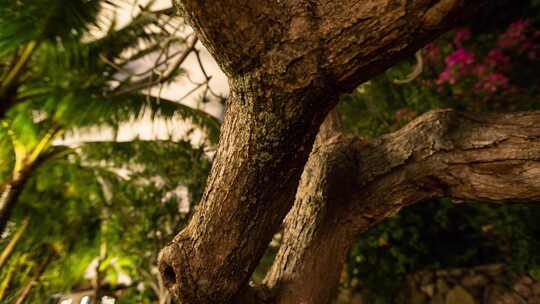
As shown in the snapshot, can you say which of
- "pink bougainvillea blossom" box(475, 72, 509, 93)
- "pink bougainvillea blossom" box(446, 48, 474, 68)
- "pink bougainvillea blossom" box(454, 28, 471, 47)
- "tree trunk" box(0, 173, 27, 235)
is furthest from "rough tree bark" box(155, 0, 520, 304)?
"tree trunk" box(0, 173, 27, 235)

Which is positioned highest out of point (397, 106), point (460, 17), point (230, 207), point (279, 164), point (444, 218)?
point (397, 106)

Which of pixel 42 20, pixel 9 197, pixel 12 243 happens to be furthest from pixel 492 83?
pixel 12 243

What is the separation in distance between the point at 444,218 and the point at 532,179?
2.27 m

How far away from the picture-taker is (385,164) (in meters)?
1.58

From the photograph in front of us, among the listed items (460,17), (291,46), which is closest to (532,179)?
(460,17)

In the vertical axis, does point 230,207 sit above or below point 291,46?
below

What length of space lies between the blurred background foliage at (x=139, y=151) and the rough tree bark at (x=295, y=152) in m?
1.14

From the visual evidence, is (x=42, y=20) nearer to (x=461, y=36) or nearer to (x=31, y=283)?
(x=31, y=283)

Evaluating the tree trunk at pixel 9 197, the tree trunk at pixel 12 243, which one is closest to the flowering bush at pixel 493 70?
the tree trunk at pixel 9 197

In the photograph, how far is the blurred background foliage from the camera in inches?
131

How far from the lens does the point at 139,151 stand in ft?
15.9

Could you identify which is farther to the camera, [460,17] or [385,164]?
[385,164]

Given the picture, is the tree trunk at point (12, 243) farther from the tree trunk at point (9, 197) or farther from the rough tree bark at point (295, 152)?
the rough tree bark at point (295, 152)

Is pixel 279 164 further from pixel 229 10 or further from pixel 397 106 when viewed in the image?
pixel 397 106
